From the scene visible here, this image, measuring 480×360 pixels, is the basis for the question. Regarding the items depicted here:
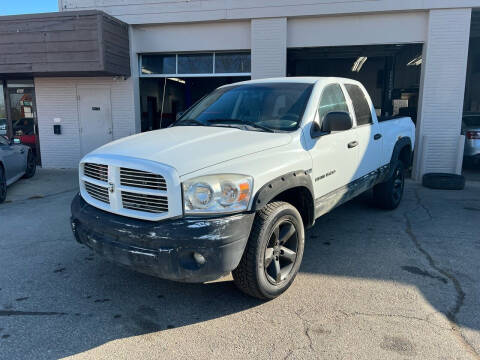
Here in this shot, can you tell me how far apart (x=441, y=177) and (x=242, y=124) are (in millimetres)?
6123

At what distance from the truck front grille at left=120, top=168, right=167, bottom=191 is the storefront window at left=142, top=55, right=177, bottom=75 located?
27.4 feet

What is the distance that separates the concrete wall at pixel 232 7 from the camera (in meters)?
8.97

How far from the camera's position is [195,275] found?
2861 millimetres

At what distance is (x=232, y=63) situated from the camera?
10445 mm

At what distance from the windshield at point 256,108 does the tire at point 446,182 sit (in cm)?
543

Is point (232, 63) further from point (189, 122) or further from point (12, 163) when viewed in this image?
point (189, 122)

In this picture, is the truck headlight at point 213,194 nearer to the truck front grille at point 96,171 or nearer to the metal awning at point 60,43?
the truck front grille at point 96,171

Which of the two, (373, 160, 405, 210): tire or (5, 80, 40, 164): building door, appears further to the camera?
(5, 80, 40, 164): building door

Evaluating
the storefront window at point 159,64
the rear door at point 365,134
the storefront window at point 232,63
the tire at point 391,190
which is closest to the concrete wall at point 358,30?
the storefront window at point 232,63

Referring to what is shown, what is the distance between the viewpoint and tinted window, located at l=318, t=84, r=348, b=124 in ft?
13.7

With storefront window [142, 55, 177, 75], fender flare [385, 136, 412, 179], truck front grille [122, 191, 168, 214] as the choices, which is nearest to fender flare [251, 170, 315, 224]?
truck front grille [122, 191, 168, 214]

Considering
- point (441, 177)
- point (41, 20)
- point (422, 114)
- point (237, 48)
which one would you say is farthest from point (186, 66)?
point (441, 177)

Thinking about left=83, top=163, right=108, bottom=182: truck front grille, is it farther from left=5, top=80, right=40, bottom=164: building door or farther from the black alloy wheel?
left=5, top=80, right=40, bottom=164: building door

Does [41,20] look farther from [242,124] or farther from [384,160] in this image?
[384,160]
